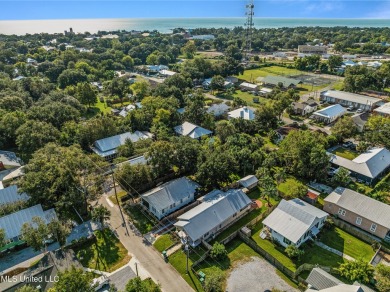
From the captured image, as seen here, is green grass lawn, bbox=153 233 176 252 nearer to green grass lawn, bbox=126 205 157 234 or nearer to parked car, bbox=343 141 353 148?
green grass lawn, bbox=126 205 157 234

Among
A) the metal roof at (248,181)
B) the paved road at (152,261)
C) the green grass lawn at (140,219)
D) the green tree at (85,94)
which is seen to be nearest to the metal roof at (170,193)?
the green grass lawn at (140,219)

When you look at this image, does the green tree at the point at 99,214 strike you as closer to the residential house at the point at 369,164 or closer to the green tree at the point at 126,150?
the green tree at the point at 126,150

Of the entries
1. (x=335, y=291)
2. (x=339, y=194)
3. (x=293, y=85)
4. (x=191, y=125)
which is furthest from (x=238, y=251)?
(x=293, y=85)

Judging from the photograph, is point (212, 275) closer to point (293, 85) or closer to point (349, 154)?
point (349, 154)

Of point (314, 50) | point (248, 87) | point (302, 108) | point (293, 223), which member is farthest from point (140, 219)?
point (314, 50)

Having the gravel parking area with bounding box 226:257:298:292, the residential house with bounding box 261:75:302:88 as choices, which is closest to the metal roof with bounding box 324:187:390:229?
the gravel parking area with bounding box 226:257:298:292

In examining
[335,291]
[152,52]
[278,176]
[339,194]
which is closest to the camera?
[335,291]
